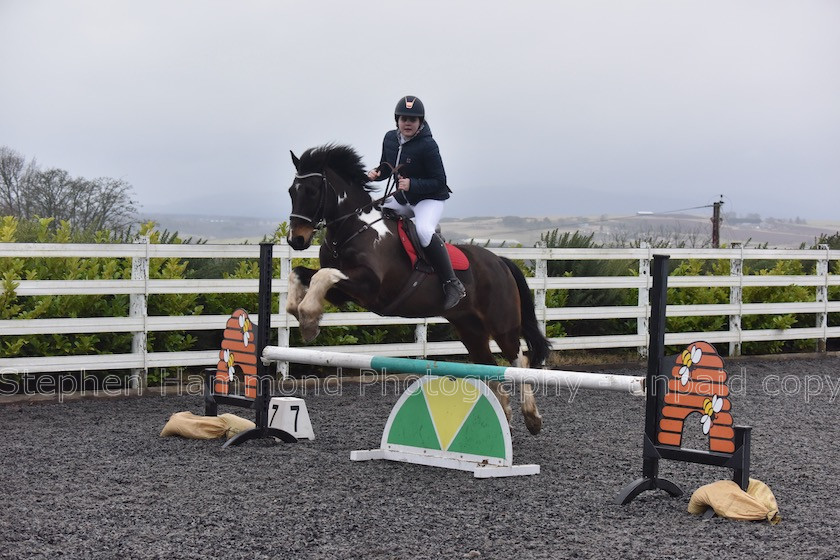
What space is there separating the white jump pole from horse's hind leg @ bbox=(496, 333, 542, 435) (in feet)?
3.20

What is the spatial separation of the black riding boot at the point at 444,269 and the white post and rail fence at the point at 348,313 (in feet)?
9.44

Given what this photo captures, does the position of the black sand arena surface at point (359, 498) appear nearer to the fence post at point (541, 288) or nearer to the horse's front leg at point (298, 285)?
the horse's front leg at point (298, 285)

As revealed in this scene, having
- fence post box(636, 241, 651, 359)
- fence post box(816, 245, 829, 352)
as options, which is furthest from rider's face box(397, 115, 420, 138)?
fence post box(816, 245, 829, 352)

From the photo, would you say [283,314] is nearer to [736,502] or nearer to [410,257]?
[410,257]

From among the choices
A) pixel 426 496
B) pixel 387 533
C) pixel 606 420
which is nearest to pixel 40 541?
pixel 387 533

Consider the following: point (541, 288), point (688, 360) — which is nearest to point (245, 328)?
point (688, 360)

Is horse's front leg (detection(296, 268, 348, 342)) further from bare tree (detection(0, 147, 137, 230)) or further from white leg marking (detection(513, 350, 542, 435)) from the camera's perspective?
bare tree (detection(0, 147, 137, 230))

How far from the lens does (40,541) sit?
136 inches

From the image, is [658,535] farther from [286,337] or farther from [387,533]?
[286,337]

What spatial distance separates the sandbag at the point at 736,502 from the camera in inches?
154

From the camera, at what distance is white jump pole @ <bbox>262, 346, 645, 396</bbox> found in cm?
429

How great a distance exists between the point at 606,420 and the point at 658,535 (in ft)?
10.3

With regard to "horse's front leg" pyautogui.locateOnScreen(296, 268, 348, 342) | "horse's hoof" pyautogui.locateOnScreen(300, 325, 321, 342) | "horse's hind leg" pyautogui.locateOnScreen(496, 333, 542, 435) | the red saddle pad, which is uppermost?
the red saddle pad

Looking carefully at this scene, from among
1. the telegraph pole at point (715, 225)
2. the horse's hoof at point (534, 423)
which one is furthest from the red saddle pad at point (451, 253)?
the telegraph pole at point (715, 225)
